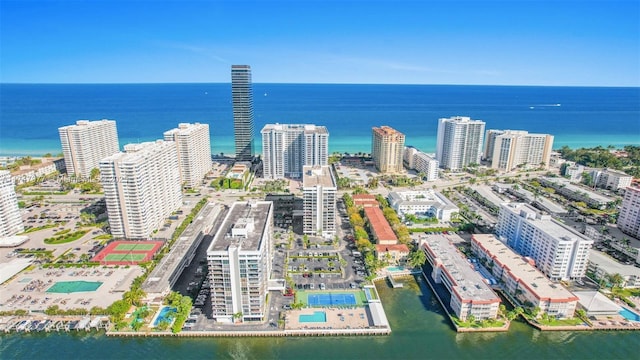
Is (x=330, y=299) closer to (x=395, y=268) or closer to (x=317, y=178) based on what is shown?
(x=395, y=268)

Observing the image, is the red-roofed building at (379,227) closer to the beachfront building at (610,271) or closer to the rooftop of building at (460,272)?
the rooftop of building at (460,272)

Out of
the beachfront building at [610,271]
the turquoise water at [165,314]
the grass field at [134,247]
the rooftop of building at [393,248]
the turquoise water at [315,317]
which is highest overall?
the rooftop of building at [393,248]

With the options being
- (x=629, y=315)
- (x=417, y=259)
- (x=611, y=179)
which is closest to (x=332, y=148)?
(x=611, y=179)

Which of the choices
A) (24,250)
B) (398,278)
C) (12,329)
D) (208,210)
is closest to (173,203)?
(208,210)

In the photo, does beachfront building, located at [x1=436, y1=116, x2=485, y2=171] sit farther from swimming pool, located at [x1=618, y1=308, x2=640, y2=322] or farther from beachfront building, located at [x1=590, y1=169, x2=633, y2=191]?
swimming pool, located at [x1=618, y1=308, x2=640, y2=322]

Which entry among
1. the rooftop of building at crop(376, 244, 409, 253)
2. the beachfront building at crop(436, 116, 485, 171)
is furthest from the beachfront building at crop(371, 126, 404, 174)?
the rooftop of building at crop(376, 244, 409, 253)

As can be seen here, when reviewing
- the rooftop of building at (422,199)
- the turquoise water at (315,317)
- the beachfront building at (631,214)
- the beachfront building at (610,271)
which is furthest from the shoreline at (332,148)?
the turquoise water at (315,317)

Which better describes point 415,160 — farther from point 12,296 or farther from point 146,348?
point 12,296
